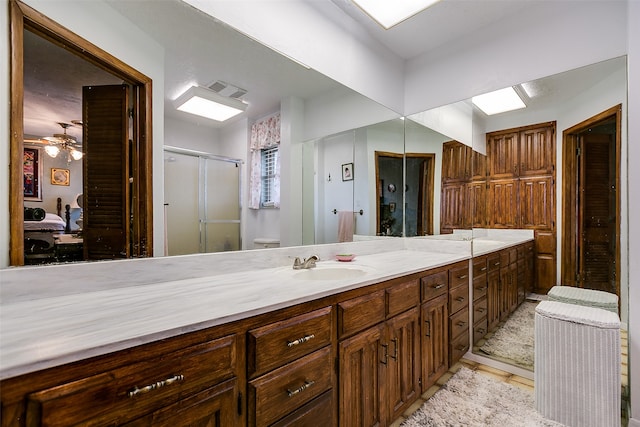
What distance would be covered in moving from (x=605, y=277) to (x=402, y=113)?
6.39 ft

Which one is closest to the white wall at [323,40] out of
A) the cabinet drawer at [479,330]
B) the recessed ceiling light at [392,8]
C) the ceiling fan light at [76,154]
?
the recessed ceiling light at [392,8]

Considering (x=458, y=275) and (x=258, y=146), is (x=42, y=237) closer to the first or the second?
(x=258, y=146)

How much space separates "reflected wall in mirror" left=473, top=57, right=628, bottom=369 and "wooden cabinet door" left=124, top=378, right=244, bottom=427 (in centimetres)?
213

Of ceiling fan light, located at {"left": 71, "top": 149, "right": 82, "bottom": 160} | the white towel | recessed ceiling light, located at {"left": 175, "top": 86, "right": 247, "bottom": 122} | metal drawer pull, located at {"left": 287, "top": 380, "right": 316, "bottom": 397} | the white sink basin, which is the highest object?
recessed ceiling light, located at {"left": 175, "top": 86, "right": 247, "bottom": 122}

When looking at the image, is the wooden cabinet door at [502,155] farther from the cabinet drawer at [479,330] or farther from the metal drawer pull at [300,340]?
the metal drawer pull at [300,340]

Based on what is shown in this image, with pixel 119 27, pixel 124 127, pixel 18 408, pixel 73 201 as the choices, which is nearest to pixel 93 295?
pixel 73 201

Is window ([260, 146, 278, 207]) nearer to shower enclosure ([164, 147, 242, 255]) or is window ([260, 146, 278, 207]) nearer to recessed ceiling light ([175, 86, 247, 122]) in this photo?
shower enclosure ([164, 147, 242, 255])

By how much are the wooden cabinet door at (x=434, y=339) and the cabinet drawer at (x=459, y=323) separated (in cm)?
8

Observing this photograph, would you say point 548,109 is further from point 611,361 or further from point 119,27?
point 119,27

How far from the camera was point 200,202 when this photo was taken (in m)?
1.47

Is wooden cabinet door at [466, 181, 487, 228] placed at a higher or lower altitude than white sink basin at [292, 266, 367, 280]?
higher

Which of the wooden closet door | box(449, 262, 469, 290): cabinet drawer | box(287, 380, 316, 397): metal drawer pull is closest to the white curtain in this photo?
the wooden closet door

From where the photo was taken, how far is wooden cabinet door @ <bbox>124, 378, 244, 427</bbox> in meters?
0.72

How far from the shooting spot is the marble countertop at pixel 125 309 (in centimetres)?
62
